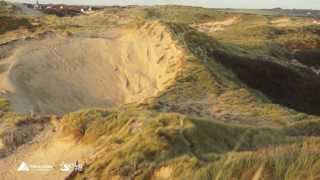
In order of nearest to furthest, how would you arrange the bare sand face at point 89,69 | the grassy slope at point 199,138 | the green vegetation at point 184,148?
the green vegetation at point 184,148 → the grassy slope at point 199,138 → the bare sand face at point 89,69

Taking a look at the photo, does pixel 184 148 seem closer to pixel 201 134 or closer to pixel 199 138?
pixel 199 138

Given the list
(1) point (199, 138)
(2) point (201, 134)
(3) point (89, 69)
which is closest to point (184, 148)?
(1) point (199, 138)

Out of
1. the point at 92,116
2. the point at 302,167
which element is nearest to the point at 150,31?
the point at 92,116

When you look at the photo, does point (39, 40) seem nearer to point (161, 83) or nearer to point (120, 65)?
point (120, 65)

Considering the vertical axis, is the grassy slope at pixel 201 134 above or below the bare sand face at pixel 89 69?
above

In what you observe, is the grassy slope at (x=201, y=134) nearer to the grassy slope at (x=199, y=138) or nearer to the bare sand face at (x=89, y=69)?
the grassy slope at (x=199, y=138)

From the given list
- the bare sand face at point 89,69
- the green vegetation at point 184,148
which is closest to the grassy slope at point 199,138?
the green vegetation at point 184,148

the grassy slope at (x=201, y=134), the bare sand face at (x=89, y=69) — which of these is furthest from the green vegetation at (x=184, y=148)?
the bare sand face at (x=89, y=69)

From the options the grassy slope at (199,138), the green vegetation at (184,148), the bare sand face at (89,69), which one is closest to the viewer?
the green vegetation at (184,148)

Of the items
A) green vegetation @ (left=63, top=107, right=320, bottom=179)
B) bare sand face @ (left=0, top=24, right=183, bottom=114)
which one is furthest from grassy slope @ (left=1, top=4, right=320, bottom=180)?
bare sand face @ (left=0, top=24, right=183, bottom=114)

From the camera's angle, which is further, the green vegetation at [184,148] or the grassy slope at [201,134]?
the grassy slope at [201,134]
